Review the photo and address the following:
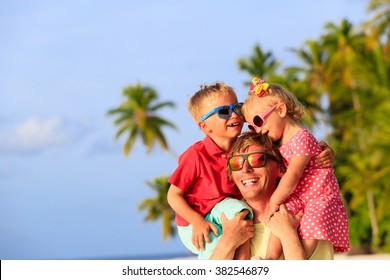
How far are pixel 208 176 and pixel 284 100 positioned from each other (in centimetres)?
68

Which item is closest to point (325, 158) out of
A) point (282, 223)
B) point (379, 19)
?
point (282, 223)

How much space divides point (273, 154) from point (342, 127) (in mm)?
46314

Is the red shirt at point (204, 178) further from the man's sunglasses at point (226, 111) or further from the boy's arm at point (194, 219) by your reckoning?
the man's sunglasses at point (226, 111)

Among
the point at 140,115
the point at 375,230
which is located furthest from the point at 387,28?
the point at 140,115

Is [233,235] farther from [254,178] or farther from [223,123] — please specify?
[223,123]

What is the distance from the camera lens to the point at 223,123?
4789 mm

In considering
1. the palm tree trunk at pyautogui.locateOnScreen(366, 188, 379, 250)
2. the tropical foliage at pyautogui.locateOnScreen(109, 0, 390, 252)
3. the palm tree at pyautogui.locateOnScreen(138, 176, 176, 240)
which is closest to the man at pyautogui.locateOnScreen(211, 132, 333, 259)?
the tropical foliage at pyautogui.locateOnScreen(109, 0, 390, 252)

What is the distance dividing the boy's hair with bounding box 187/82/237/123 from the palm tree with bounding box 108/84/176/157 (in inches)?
1870

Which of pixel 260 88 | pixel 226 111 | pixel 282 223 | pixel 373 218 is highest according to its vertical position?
pixel 373 218

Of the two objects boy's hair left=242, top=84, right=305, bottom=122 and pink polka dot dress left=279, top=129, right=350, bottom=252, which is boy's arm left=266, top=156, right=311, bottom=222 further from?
boy's hair left=242, top=84, right=305, bottom=122

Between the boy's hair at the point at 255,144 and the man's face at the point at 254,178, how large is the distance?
0.03 m

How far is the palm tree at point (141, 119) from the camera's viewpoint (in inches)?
2079

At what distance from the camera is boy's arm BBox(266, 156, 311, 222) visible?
4457 mm
